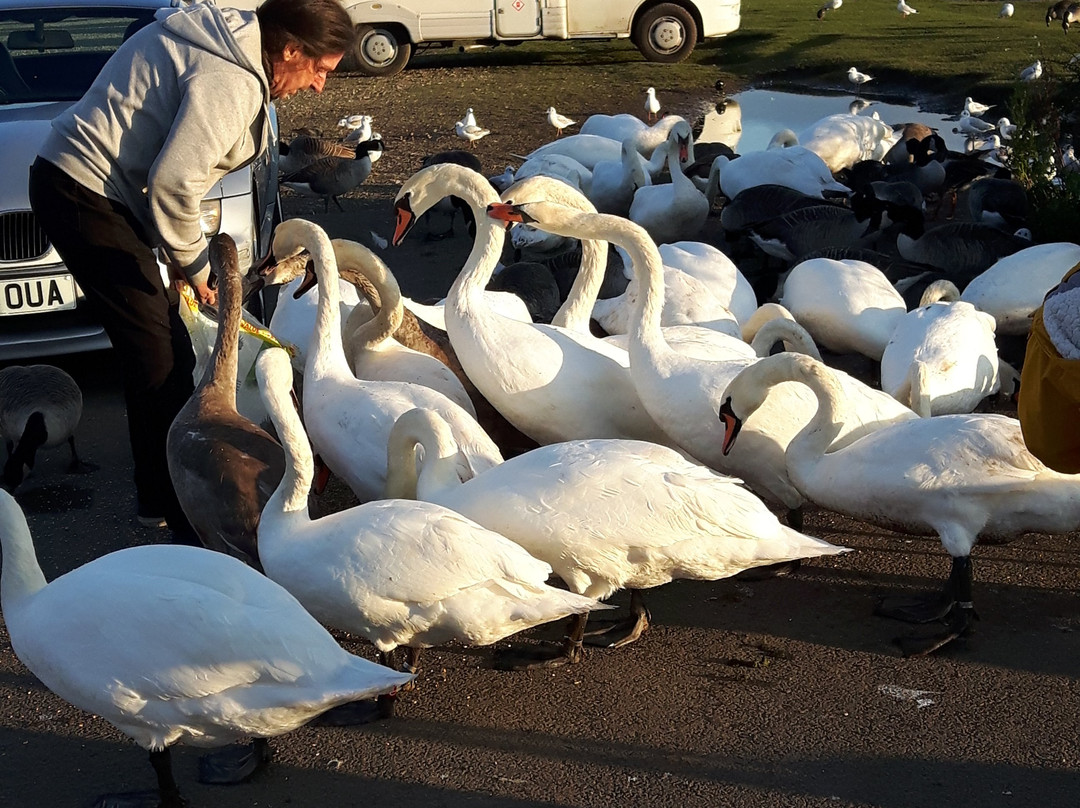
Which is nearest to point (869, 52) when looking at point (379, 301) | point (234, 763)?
point (379, 301)

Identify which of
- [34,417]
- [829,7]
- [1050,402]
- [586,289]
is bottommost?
[34,417]

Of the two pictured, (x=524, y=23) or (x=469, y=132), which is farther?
(x=524, y=23)

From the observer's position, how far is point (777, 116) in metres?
17.8

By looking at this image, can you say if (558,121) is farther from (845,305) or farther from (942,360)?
(942,360)

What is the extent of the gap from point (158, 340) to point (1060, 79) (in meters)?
9.87

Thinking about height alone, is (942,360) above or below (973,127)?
below

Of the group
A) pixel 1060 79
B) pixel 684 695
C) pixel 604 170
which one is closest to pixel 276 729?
pixel 684 695

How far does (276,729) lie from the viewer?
3.50 meters

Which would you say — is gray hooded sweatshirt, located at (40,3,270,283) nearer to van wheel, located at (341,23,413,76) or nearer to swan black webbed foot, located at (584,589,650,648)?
swan black webbed foot, located at (584,589,650,648)

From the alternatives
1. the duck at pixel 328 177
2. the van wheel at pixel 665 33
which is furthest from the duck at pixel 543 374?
the van wheel at pixel 665 33

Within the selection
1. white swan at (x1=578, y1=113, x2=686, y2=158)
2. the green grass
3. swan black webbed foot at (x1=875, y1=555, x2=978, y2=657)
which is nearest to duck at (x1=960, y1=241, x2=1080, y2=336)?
swan black webbed foot at (x1=875, y1=555, x2=978, y2=657)

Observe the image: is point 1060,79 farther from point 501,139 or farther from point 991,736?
point 991,736

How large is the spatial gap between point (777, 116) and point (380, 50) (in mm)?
6540

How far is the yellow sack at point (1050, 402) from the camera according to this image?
8.61ft
